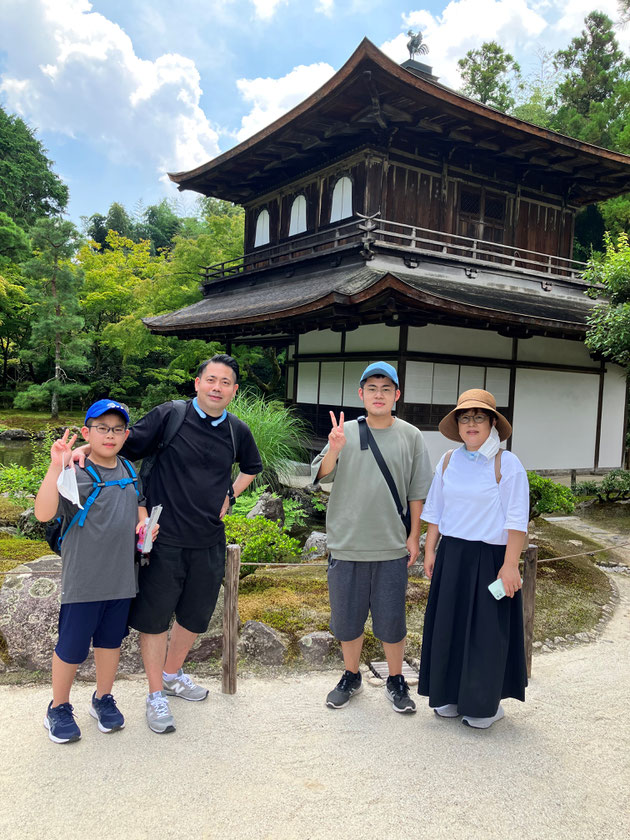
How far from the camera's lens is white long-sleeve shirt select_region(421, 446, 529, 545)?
2875 millimetres

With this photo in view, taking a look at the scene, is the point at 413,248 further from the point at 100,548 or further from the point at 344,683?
the point at 100,548

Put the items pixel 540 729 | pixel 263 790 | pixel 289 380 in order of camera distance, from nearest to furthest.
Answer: pixel 263 790 → pixel 540 729 → pixel 289 380

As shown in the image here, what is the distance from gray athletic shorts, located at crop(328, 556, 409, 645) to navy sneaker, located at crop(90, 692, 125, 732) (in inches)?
47.9

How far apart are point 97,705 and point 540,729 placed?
7.64ft

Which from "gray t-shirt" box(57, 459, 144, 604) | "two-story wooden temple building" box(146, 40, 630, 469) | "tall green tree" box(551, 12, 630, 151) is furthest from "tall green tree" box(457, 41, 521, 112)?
"gray t-shirt" box(57, 459, 144, 604)

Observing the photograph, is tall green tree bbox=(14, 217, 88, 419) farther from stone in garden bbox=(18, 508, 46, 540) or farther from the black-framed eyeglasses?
the black-framed eyeglasses

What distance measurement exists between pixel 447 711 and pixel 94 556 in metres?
2.05

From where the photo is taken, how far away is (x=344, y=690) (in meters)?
3.30

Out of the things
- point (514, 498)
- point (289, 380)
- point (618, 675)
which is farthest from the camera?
point (289, 380)

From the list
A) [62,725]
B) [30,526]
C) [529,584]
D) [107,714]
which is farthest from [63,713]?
[30,526]

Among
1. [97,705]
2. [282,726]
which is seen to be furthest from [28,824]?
[282,726]

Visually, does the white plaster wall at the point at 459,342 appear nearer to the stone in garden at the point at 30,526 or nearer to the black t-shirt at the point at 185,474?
the stone in garden at the point at 30,526

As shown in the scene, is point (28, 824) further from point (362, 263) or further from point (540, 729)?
point (362, 263)

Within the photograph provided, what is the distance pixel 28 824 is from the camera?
2.25 meters
